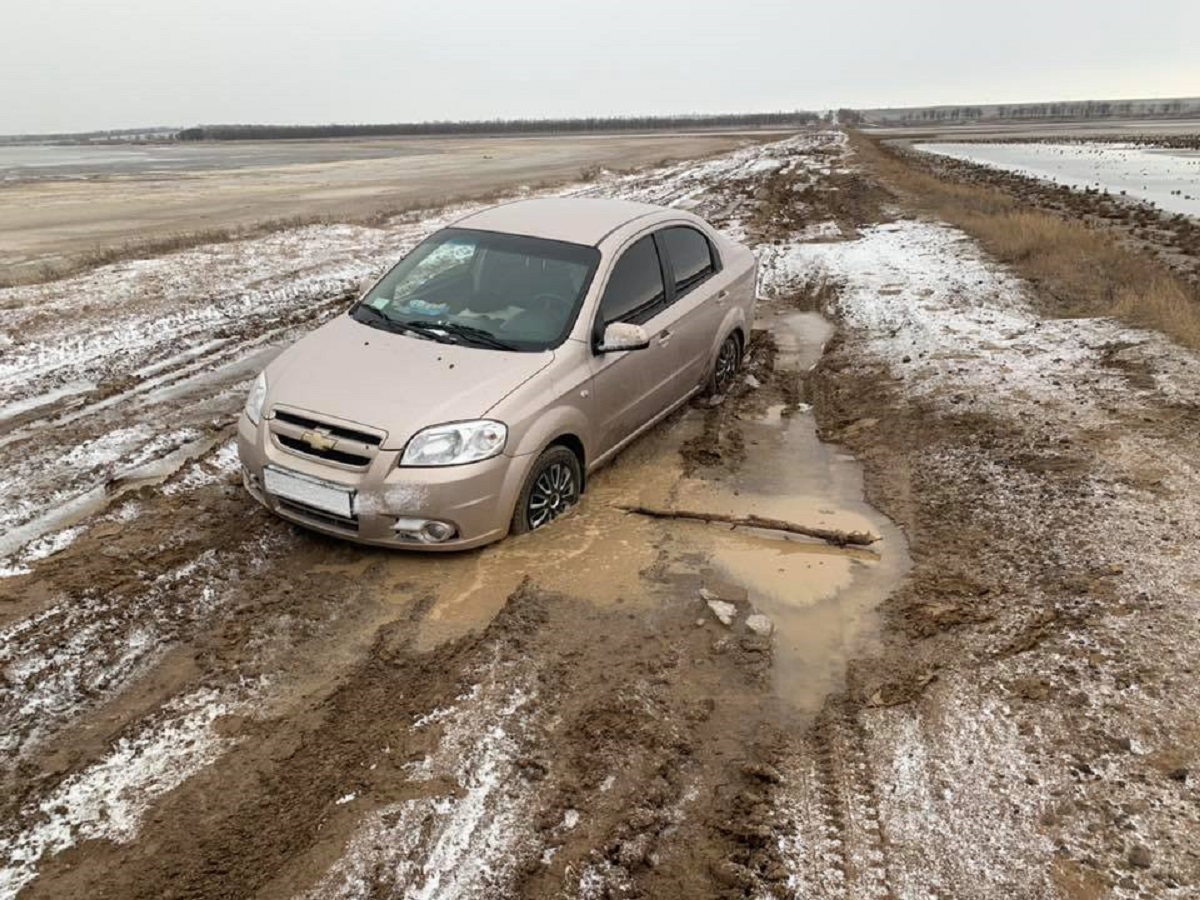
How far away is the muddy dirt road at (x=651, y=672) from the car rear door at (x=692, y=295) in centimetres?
59

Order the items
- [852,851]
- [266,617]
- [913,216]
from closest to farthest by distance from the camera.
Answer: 1. [852,851]
2. [266,617]
3. [913,216]

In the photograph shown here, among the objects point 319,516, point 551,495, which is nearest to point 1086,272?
point 551,495

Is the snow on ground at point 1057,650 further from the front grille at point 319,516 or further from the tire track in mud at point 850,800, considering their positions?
the front grille at point 319,516

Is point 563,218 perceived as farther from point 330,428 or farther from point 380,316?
point 330,428

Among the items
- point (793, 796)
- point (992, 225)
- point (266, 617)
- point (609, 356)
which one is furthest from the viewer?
point (992, 225)

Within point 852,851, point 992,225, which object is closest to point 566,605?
point 852,851

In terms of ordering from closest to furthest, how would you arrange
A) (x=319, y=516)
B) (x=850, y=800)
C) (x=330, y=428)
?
(x=850, y=800) < (x=330, y=428) < (x=319, y=516)

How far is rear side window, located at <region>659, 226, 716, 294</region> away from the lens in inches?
251

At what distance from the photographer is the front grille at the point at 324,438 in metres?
4.33

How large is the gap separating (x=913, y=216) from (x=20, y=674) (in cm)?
1912

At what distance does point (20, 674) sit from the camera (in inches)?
145

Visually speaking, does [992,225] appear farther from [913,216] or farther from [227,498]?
[227,498]

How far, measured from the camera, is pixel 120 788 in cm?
308

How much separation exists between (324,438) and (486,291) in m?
1.67
